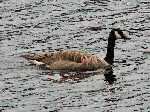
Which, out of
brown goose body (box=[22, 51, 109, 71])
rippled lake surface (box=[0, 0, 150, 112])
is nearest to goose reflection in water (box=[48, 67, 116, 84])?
rippled lake surface (box=[0, 0, 150, 112])

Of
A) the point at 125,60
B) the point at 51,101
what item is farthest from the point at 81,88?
the point at 125,60

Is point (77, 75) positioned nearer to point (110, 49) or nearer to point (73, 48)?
point (110, 49)

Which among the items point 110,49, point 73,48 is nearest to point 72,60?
point 73,48

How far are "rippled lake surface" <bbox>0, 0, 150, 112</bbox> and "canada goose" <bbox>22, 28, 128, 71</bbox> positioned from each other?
42 cm

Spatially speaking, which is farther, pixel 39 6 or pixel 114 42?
pixel 39 6

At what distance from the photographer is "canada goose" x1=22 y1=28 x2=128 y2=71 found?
28.1 m

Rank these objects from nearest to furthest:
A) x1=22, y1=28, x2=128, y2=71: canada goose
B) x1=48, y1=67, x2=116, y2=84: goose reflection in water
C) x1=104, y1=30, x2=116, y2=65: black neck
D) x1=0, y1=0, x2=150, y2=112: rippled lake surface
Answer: x1=0, y1=0, x2=150, y2=112: rippled lake surface → x1=48, y1=67, x2=116, y2=84: goose reflection in water → x1=22, y1=28, x2=128, y2=71: canada goose → x1=104, y1=30, x2=116, y2=65: black neck

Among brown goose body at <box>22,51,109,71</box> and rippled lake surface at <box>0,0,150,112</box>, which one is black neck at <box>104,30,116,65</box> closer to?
brown goose body at <box>22,51,109,71</box>

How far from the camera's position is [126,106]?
22.5m

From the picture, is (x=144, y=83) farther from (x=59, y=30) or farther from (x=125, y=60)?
(x=59, y=30)

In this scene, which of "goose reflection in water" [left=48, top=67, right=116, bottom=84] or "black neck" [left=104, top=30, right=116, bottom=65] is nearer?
"goose reflection in water" [left=48, top=67, right=116, bottom=84]

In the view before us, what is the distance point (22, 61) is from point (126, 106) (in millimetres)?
7088

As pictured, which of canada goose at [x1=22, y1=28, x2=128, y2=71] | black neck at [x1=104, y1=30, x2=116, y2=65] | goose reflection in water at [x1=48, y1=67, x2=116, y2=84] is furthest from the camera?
black neck at [x1=104, y1=30, x2=116, y2=65]

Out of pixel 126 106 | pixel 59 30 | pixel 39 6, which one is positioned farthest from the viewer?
pixel 39 6
